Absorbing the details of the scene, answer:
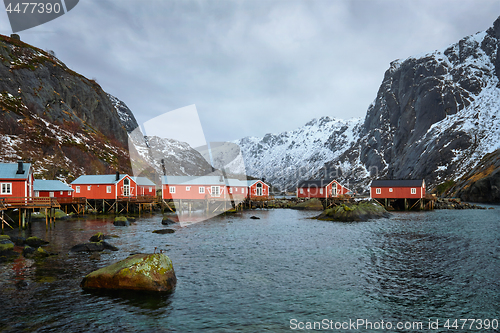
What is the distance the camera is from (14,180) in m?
47.8

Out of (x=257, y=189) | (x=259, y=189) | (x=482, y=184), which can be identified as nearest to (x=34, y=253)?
(x=257, y=189)

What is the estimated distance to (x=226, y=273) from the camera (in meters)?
22.4

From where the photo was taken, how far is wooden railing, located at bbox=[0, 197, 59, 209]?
41966mm

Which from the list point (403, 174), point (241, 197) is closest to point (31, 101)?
point (241, 197)

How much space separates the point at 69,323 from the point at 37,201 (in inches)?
1457

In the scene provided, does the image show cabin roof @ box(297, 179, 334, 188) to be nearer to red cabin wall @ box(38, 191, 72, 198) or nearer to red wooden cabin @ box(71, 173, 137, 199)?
red wooden cabin @ box(71, 173, 137, 199)

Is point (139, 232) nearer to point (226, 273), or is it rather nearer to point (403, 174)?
point (226, 273)

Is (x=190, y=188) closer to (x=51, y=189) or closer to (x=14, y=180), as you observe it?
(x=51, y=189)

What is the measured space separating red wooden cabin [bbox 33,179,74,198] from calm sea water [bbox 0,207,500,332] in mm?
38690

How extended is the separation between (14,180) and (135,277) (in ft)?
131

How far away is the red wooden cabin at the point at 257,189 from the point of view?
91.3 meters

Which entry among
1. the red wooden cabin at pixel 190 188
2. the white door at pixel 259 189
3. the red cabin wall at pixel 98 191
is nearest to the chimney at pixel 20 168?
the red cabin wall at pixel 98 191

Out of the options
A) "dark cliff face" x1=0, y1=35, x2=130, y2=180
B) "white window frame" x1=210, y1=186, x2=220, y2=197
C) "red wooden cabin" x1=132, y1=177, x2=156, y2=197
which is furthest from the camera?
"dark cliff face" x1=0, y1=35, x2=130, y2=180

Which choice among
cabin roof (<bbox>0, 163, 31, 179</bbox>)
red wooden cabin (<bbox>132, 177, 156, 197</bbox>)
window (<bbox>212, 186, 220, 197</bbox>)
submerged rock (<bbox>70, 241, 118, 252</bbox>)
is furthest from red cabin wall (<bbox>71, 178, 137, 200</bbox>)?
submerged rock (<bbox>70, 241, 118, 252</bbox>)
